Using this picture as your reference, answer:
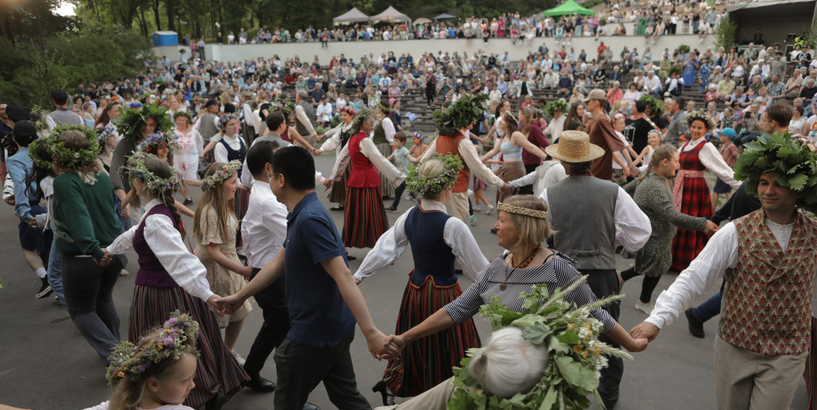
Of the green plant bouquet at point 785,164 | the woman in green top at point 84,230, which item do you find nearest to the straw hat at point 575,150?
the green plant bouquet at point 785,164

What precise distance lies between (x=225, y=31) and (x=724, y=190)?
48122 millimetres

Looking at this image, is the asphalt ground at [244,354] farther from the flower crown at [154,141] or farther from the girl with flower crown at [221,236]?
the flower crown at [154,141]

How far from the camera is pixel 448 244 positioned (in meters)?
3.57

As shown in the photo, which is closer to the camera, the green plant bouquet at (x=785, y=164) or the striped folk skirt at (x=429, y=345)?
the green plant bouquet at (x=785, y=164)

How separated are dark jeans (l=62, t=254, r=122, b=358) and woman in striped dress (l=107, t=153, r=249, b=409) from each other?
0.69 m

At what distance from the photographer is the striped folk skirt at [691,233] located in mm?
6500

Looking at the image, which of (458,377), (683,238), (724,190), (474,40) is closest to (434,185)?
(458,377)

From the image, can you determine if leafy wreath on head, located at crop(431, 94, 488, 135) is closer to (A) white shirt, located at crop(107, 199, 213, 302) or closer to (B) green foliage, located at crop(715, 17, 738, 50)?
(A) white shirt, located at crop(107, 199, 213, 302)

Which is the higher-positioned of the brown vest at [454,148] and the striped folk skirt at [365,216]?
the brown vest at [454,148]

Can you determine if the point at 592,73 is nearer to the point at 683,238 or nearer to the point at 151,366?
the point at 683,238

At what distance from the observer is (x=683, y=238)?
6531mm

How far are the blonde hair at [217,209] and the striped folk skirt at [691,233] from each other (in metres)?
5.10

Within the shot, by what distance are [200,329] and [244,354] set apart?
3.99 feet

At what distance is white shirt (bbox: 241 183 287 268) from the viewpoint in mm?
4004
